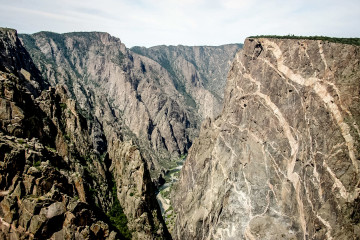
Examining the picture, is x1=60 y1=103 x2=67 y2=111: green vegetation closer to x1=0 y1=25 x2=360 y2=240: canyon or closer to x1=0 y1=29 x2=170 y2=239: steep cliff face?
x1=0 y1=29 x2=170 y2=239: steep cliff face

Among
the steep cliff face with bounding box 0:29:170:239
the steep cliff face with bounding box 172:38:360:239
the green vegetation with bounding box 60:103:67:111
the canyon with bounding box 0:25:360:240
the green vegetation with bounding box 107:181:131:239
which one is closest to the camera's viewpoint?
the steep cliff face with bounding box 0:29:170:239

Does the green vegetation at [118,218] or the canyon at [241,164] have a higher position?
the canyon at [241,164]

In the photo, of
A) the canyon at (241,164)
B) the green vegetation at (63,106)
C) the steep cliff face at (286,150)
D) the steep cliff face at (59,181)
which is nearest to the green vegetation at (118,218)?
the steep cliff face at (59,181)

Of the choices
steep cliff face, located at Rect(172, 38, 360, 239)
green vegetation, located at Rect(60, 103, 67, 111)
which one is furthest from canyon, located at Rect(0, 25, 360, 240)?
green vegetation, located at Rect(60, 103, 67, 111)

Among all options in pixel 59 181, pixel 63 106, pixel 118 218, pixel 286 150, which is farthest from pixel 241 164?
pixel 59 181

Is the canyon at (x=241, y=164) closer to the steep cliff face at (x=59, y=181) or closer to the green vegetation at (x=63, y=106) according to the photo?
the steep cliff face at (x=59, y=181)

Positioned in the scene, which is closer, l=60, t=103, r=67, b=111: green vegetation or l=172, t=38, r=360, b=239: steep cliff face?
l=172, t=38, r=360, b=239: steep cliff face

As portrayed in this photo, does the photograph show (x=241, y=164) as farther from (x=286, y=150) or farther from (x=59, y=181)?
(x=59, y=181)
